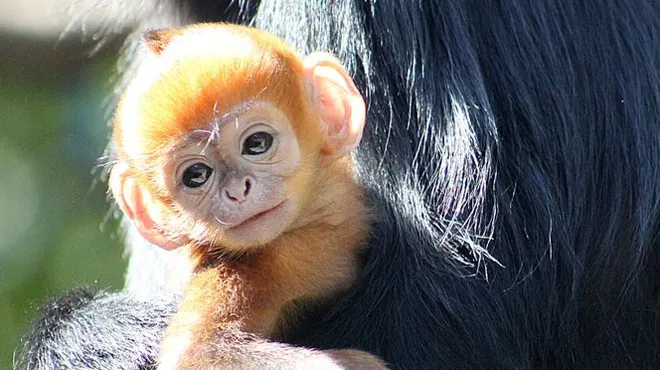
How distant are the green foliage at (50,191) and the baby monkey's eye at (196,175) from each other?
9.06 ft

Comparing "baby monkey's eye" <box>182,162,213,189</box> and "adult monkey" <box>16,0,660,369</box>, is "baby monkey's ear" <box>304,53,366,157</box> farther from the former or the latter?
"baby monkey's eye" <box>182,162,213,189</box>

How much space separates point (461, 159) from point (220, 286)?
17.7 inches

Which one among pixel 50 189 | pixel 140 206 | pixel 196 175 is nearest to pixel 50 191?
pixel 50 189

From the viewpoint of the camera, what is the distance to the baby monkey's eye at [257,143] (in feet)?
6.41

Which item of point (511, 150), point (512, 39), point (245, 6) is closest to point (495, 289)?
point (511, 150)

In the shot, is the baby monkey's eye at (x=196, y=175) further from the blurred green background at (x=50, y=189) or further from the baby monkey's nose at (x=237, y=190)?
the blurred green background at (x=50, y=189)

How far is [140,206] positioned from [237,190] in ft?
0.89

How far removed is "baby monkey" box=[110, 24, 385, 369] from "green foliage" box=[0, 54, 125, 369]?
267 centimetres

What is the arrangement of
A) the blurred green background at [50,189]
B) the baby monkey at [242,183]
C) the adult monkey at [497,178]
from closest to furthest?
the baby monkey at [242,183] < the adult monkey at [497,178] < the blurred green background at [50,189]

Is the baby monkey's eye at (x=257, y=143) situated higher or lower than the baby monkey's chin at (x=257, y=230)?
higher

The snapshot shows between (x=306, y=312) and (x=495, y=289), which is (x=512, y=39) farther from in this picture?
(x=306, y=312)

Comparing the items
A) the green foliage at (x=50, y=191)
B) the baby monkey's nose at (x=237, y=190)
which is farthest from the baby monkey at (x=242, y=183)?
the green foliage at (x=50, y=191)

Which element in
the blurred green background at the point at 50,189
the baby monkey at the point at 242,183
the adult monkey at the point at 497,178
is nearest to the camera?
the baby monkey at the point at 242,183

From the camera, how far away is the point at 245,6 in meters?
2.65
